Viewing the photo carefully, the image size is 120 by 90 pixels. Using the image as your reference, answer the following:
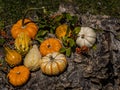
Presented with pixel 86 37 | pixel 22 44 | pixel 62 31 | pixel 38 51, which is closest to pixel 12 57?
pixel 22 44

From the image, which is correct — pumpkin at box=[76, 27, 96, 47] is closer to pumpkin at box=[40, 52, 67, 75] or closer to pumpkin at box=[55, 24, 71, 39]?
pumpkin at box=[55, 24, 71, 39]

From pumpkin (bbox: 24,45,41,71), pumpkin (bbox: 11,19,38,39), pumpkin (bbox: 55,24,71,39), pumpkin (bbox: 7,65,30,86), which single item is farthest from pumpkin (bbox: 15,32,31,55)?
pumpkin (bbox: 55,24,71,39)

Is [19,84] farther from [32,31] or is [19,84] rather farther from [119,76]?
[119,76]

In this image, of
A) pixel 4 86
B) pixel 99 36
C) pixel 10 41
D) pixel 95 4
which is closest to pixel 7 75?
pixel 4 86

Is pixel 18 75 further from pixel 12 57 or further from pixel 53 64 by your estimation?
pixel 53 64

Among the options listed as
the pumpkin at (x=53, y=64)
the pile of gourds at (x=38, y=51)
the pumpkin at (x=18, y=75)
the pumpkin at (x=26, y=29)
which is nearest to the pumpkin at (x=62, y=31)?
the pile of gourds at (x=38, y=51)
